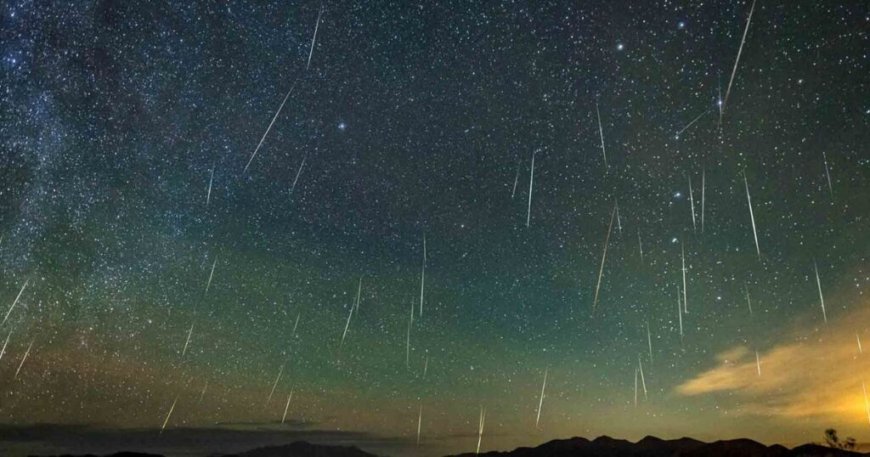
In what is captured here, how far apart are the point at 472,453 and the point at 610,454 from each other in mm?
51856

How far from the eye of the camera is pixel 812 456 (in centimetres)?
7056

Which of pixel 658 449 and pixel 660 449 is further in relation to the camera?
pixel 658 449

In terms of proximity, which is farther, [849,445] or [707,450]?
[707,450]

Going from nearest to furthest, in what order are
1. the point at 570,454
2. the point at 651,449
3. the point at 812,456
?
the point at 812,456 → the point at 651,449 → the point at 570,454

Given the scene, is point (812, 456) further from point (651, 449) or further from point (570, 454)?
point (570, 454)

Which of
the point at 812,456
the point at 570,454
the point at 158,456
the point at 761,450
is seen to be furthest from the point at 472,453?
the point at 812,456

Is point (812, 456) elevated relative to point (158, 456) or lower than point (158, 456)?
elevated

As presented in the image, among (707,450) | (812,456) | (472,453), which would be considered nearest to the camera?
(812,456)

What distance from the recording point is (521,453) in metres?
176

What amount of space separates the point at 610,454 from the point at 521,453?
103ft

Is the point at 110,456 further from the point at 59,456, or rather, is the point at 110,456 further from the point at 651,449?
the point at 651,449

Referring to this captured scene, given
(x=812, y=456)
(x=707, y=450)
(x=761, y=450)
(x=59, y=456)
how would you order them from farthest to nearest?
(x=59, y=456) → (x=707, y=450) → (x=761, y=450) → (x=812, y=456)

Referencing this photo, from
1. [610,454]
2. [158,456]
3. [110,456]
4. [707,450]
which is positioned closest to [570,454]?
[610,454]

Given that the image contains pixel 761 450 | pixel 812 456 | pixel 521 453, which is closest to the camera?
pixel 812 456
